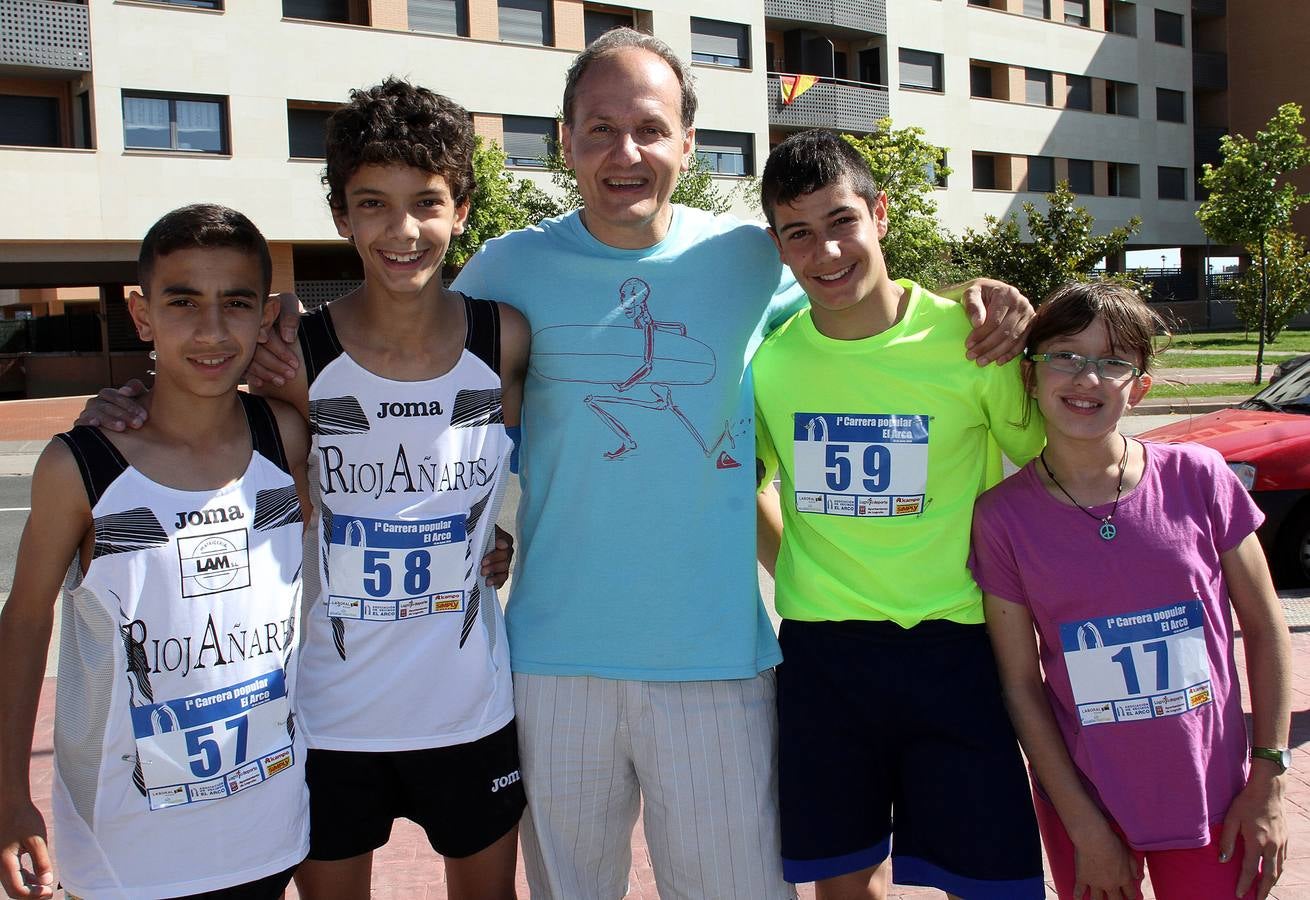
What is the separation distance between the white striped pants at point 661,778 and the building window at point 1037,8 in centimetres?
4632

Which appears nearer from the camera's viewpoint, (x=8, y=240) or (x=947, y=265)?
(x=8, y=240)

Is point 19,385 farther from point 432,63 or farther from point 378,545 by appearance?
point 378,545

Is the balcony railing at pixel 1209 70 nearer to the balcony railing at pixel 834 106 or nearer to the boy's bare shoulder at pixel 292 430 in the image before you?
the balcony railing at pixel 834 106

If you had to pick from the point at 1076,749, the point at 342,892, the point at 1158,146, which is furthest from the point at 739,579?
the point at 1158,146

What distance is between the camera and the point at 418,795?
8.88 feet

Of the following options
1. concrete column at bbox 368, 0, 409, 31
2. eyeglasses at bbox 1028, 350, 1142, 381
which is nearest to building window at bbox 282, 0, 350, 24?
concrete column at bbox 368, 0, 409, 31

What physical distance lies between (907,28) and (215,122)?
24813mm

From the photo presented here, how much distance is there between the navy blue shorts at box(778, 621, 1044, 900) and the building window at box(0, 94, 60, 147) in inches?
1057

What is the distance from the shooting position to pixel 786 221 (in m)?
2.86

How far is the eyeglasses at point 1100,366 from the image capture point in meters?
2.61

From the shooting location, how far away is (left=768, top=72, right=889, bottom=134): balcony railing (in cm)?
3547

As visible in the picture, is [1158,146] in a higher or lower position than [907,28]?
lower

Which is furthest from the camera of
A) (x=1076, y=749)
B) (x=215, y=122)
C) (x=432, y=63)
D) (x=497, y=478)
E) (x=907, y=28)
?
(x=907, y=28)

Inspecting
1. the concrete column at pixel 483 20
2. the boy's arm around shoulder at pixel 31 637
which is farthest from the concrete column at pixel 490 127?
the boy's arm around shoulder at pixel 31 637
